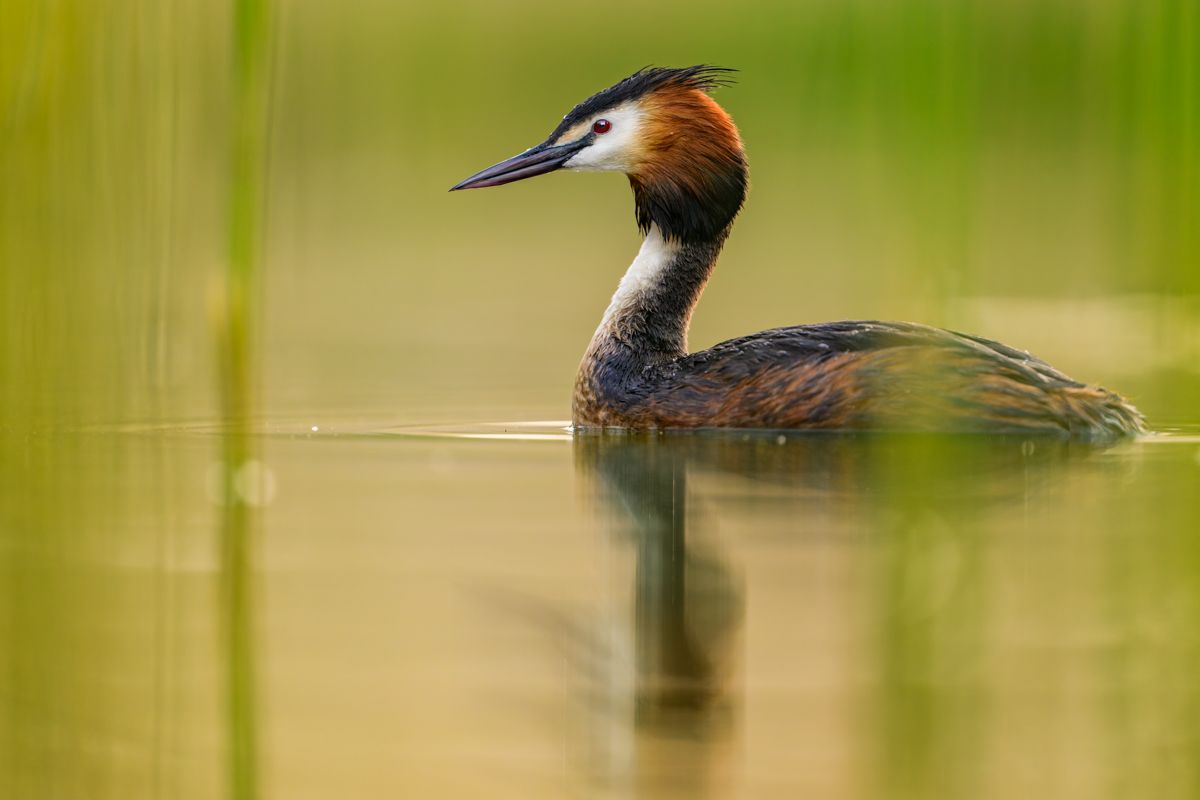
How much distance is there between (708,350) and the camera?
8438 mm

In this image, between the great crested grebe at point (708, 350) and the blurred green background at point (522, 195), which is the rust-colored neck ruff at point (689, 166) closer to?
the great crested grebe at point (708, 350)

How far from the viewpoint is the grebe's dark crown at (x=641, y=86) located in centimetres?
898

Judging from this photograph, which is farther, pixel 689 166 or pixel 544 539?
pixel 689 166

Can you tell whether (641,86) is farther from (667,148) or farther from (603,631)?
(603,631)

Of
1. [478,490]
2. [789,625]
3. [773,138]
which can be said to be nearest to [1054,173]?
[773,138]

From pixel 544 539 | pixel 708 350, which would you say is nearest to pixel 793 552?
pixel 544 539

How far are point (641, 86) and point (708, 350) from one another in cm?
141

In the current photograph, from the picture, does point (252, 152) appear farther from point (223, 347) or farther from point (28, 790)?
point (28, 790)

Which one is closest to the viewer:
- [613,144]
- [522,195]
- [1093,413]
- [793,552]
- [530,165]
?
[793,552]

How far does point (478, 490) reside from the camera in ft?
21.1

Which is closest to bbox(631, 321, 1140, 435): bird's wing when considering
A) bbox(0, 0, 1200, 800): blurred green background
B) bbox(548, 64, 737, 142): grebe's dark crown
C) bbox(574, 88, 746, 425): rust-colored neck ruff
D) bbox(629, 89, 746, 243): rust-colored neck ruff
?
bbox(0, 0, 1200, 800): blurred green background

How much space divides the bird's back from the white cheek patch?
3.56ft

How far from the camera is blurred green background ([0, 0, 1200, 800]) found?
10.1 ft

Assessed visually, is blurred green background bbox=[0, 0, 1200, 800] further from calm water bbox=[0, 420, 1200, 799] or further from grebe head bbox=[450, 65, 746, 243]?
grebe head bbox=[450, 65, 746, 243]
